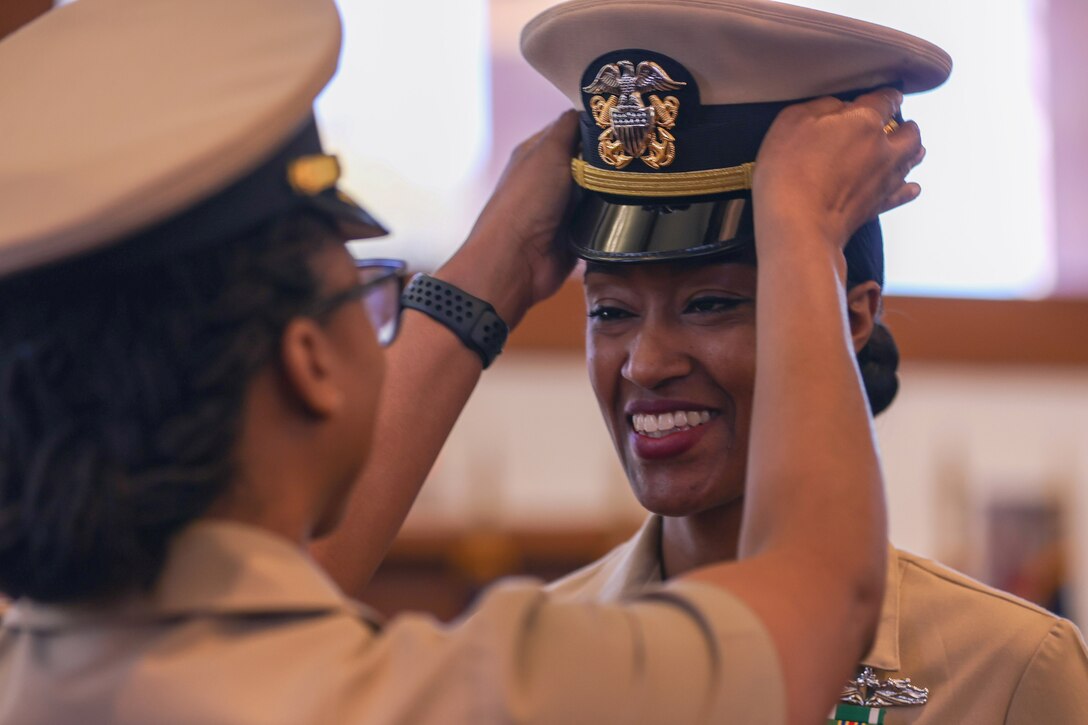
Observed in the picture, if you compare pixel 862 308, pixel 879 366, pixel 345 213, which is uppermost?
pixel 345 213

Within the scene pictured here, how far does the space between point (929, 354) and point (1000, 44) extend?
47.6 inches

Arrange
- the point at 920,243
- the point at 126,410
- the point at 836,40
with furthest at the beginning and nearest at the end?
the point at 920,243 < the point at 836,40 < the point at 126,410

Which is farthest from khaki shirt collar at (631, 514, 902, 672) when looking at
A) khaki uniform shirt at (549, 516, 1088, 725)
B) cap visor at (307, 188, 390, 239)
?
cap visor at (307, 188, 390, 239)

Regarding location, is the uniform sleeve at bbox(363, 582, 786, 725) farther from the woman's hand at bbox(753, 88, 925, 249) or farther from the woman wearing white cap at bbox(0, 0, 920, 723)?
the woman's hand at bbox(753, 88, 925, 249)

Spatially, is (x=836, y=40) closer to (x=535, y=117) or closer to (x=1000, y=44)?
(x=535, y=117)

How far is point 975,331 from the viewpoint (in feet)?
17.5

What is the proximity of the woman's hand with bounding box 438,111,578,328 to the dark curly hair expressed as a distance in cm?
76

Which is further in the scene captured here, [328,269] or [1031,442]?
[1031,442]

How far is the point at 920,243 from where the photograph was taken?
192 inches

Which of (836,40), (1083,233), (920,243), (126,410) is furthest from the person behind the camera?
(1083,233)

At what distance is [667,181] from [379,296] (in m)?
0.56

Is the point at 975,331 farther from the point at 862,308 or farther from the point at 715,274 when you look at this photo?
the point at 715,274

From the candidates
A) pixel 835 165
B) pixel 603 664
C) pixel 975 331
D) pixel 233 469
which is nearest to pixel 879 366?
pixel 835 165

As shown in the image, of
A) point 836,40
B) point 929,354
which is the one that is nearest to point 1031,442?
point 929,354
